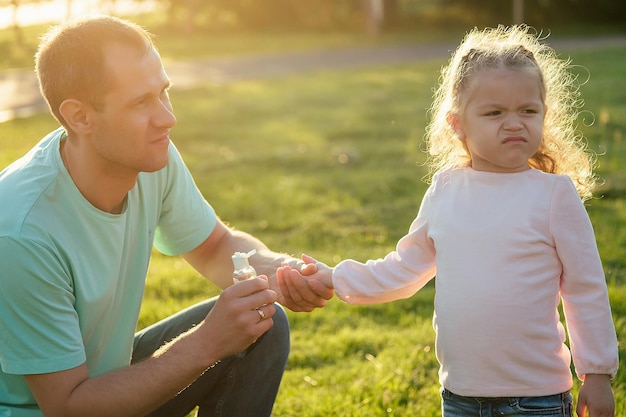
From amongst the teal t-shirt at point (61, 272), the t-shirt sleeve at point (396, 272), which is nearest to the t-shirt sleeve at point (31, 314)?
the teal t-shirt at point (61, 272)

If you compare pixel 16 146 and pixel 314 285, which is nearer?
pixel 314 285

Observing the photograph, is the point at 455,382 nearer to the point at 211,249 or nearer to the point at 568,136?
the point at 568,136

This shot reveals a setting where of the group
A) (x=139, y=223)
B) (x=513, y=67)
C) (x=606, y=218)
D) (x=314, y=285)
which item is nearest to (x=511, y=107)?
(x=513, y=67)

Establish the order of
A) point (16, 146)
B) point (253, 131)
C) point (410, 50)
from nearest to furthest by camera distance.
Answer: point (16, 146) → point (253, 131) → point (410, 50)

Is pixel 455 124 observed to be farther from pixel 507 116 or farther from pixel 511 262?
pixel 511 262

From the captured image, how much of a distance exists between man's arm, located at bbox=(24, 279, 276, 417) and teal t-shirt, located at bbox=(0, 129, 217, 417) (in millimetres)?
68

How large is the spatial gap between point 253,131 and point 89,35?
23.3ft

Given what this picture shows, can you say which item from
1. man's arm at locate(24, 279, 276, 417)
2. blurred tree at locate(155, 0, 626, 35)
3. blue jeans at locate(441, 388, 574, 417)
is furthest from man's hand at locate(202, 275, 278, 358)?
blurred tree at locate(155, 0, 626, 35)

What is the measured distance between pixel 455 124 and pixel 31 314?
132cm

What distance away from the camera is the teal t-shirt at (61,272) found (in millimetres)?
2480

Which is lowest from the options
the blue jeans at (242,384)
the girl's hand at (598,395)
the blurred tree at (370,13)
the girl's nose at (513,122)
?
the blurred tree at (370,13)

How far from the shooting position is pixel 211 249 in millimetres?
3363

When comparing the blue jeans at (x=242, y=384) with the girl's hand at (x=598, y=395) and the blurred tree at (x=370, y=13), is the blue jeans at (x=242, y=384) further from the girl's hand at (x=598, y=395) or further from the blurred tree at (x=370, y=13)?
the blurred tree at (x=370, y=13)

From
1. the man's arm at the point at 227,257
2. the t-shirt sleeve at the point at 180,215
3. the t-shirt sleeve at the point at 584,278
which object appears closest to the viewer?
the t-shirt sleeve at the point at 584,278
